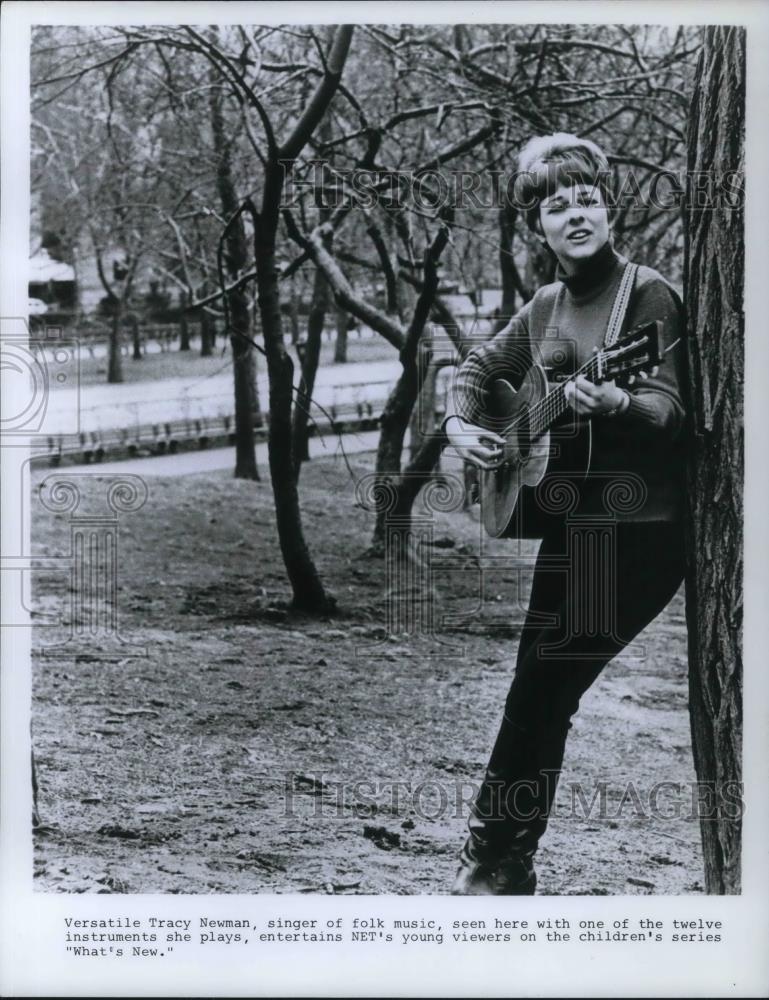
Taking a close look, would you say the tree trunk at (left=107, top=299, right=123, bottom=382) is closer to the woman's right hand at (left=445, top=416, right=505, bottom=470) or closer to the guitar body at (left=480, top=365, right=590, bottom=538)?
the woman's right hand at (left=445, top=416, right=505, bottom=470)

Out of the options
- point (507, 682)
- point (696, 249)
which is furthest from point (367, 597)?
point (696, 249)

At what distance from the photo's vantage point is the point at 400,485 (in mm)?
4898

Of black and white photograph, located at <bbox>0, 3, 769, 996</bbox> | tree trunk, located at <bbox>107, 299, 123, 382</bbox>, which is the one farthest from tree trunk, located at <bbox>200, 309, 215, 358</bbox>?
tree trunk, located at <bbox>107, 299, 123, 382</bbox>

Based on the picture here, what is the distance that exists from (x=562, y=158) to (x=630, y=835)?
7.74ft

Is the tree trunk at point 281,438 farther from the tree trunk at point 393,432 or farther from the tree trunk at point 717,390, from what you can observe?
the tree trunk at point 717,390

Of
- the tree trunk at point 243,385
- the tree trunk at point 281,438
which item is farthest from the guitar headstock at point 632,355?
the tree trunk at point 243,385

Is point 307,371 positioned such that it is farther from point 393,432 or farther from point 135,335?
point 135,335

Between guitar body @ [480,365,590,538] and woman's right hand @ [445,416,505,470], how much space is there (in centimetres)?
3

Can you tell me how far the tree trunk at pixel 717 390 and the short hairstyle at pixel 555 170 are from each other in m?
0.32

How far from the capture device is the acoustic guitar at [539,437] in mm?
4316

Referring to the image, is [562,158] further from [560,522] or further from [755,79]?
[560,522]

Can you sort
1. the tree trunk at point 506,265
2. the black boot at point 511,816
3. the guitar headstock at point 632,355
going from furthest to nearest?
the tree trunk at point 506,265 < the black boot at point 511,816 < the guitar headstock at point 632,355

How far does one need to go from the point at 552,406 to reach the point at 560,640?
822mm

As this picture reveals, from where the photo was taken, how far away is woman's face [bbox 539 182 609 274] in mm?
4520
